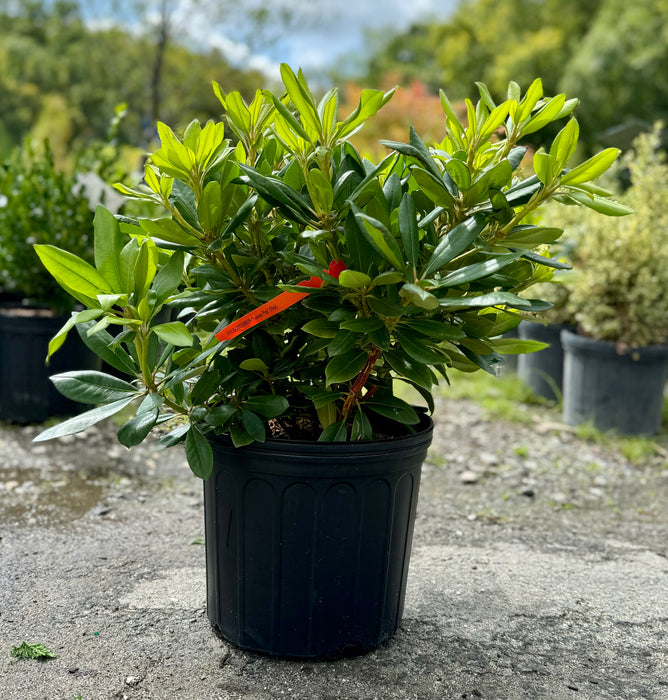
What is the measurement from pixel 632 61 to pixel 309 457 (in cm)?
1605

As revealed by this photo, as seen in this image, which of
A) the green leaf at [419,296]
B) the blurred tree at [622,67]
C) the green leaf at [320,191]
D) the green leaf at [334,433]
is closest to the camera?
the green leaf at [419,296]

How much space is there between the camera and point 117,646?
1.90 meters

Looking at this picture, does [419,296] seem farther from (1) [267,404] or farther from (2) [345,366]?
(1) [267,404]

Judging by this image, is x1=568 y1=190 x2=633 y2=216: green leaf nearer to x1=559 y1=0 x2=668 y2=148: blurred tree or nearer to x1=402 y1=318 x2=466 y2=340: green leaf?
x1=402 y1=318 x2=466 y2=340: green leaf

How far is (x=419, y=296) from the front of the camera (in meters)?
1.42

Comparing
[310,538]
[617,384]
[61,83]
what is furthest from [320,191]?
[61,83]

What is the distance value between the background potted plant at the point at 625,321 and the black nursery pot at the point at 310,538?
8.82ft

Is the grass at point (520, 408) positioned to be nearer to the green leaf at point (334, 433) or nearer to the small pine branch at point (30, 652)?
the green leaf at point (334, 433)

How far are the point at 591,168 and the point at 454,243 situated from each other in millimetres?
360

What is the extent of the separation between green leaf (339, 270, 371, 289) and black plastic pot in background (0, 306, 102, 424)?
8.59 feet

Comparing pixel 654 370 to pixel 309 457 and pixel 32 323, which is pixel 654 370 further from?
pixel 32 323

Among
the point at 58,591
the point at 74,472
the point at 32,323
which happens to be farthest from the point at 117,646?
the point at 32,323

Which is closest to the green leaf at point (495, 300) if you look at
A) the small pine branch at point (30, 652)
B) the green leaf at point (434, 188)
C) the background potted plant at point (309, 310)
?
the background potted plant at point (309, 310)

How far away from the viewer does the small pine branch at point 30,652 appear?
1835 millimetres
